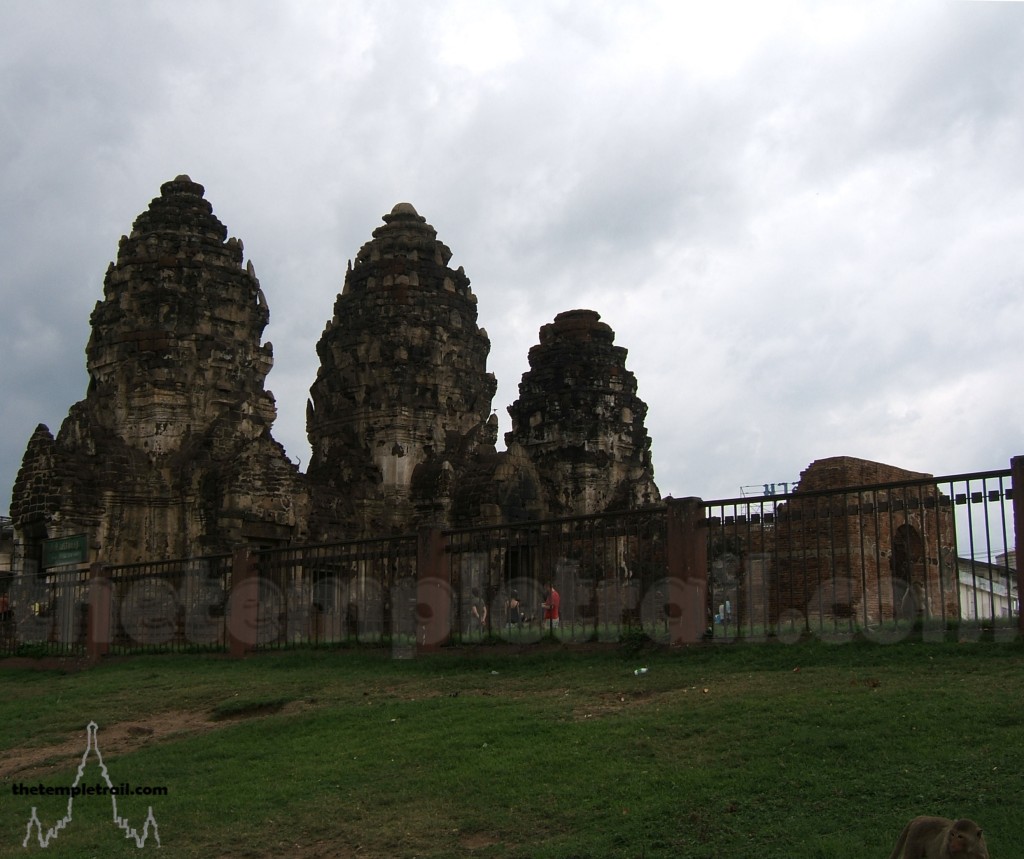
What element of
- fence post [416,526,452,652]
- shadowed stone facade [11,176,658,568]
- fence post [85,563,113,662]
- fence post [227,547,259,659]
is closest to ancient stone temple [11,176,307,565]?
shadowed stone facade [11,176,658,568]

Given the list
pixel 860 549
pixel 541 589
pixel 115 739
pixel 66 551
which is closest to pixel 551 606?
pixel 541 589

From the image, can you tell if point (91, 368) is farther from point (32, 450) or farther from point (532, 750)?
point (532, 750)

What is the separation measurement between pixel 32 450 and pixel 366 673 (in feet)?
45.7

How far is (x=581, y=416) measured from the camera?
119ft

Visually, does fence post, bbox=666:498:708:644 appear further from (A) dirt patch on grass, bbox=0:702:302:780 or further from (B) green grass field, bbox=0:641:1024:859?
(A) dirt patch on grass, bbox=0:702:302:780

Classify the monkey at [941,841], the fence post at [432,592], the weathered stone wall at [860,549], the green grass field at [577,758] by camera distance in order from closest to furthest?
the monkey at [941,841], the green grass field at [577,758], the weathered stone wall at [860,549], the fence post at [432,592]

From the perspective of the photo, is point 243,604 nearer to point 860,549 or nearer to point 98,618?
point 98,618

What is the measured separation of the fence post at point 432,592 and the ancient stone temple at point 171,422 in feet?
33.4

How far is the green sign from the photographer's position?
855 inches

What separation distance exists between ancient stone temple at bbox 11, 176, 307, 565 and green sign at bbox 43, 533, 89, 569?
107 inches

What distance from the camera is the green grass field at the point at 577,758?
25.9 feet

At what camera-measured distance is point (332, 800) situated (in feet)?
31.2

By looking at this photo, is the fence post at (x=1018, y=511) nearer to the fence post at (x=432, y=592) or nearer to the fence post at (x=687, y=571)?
the fence post at (x=687, y=571)

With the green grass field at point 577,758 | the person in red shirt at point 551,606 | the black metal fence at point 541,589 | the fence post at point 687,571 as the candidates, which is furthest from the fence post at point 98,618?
the fence post at point 687,571
